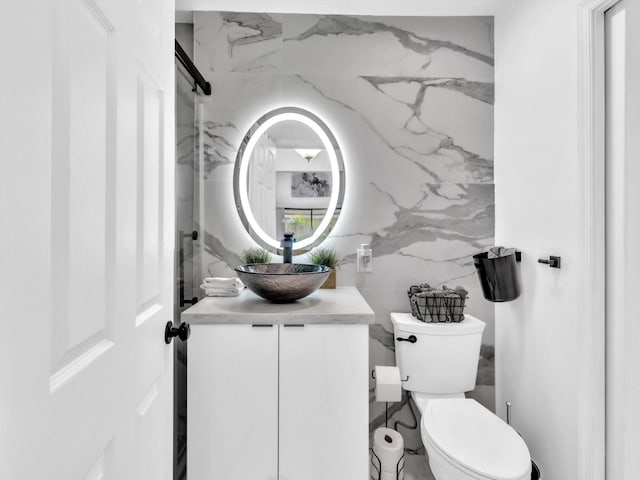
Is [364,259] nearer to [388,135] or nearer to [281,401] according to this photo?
[388,135]

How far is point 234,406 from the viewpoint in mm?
1541

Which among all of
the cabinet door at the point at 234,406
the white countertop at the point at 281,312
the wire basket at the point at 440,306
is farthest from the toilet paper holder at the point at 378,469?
the white countertop at the point at 281,312

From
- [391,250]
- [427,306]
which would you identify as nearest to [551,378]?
[427,306]

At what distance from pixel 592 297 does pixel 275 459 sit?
54.4 inches

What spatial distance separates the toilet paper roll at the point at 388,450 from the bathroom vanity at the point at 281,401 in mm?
331

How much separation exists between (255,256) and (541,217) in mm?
1431

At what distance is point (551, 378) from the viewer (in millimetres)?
1625

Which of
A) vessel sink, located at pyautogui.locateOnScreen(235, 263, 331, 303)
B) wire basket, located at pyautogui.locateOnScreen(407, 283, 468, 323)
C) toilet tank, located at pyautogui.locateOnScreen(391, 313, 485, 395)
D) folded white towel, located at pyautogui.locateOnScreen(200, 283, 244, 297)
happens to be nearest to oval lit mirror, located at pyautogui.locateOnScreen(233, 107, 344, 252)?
folded white towel, located at pyautogui.locateOnScreen(200, 283, 244, 297)

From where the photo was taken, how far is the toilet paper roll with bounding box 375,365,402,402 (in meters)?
1.77

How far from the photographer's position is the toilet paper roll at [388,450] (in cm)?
182

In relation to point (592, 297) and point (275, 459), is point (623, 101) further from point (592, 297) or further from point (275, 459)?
point (275, 459)

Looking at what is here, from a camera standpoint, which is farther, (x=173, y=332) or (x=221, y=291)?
(x=221, y=291)

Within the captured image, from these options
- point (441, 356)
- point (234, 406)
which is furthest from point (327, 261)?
point (234, 406)

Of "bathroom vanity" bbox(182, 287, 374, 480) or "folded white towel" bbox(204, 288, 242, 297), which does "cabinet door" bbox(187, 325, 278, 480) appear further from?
"folded white towel" bbox(204, 288, 242, 297)
